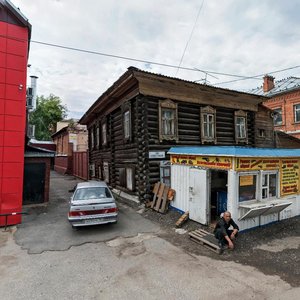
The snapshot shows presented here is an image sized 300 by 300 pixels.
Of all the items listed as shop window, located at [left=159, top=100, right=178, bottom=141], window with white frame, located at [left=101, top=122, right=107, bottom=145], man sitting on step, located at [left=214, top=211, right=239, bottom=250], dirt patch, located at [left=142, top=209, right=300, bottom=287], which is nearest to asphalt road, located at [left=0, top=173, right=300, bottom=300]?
dirt patch, located at [left=142, top=209, right=300, bottom=287]

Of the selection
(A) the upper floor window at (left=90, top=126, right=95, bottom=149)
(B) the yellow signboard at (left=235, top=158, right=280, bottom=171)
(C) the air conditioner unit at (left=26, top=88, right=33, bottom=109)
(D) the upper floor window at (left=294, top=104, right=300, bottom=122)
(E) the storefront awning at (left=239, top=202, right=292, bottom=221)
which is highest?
(D) the upper floor window at (left=294, top=104, right=300, bottom=122)

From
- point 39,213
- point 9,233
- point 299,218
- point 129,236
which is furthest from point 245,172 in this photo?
point 39,213

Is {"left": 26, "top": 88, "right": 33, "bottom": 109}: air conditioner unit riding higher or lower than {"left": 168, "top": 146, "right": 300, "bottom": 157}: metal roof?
higher

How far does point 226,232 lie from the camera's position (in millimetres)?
7293

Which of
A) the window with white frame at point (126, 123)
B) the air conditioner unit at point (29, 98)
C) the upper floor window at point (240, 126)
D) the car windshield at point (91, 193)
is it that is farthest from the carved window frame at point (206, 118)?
the air conditioner unit at point (29, 98)

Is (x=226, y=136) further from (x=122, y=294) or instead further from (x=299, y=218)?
(x=122, y=294)

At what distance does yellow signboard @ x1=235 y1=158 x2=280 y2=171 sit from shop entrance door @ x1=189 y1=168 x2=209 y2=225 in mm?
1315

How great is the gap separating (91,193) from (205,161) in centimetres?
457

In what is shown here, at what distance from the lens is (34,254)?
7012 millimetres

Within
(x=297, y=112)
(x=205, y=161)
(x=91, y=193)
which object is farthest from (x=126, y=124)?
(x=297, y=112)

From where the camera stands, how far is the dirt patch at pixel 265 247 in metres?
6.02

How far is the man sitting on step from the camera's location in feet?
23.4

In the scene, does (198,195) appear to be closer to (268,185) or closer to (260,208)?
(260,208)

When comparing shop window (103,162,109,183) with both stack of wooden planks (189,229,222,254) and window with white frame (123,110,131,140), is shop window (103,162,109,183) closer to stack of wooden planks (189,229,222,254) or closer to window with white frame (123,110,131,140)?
window with white frame (123,110,131,140)
